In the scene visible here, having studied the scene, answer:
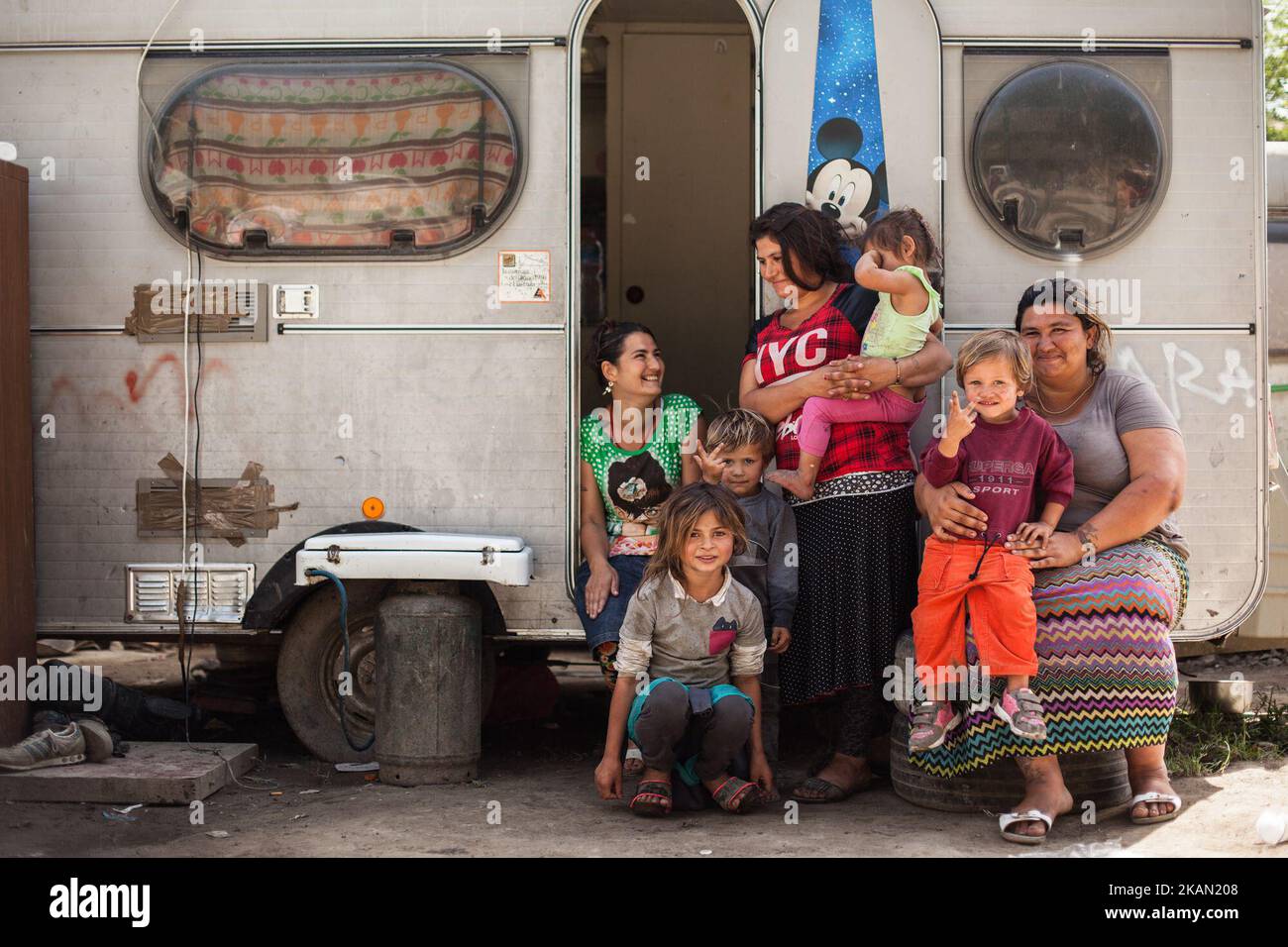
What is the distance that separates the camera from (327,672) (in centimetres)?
496

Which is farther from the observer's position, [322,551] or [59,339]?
[59,339]

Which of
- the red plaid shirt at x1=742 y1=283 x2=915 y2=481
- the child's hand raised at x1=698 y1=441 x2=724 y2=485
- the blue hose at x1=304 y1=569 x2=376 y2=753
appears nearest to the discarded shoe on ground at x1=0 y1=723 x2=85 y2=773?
the blue hose at x1=304 y1=569 x2=376 y2=753

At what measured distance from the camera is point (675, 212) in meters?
6.63

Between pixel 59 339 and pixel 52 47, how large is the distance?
1.06 meters

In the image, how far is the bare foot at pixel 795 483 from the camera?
14.6ft

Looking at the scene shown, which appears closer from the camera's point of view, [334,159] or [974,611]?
[974,611]

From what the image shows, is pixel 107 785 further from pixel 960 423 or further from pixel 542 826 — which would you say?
Result: pixel 960 423

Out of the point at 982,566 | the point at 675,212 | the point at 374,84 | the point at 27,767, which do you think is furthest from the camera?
the point at 675,212

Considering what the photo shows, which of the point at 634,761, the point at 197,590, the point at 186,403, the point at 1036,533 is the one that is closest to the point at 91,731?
the point at 197,590

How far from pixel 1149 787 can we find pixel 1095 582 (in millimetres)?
669

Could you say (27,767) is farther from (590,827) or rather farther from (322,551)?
(590,827)

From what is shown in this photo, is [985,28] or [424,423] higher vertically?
[985,28]

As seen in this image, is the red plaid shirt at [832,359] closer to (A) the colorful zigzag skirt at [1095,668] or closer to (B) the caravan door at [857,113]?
(B) the caravan door at [857,113]

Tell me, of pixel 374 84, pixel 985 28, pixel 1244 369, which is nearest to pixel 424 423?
pixel 374 84
